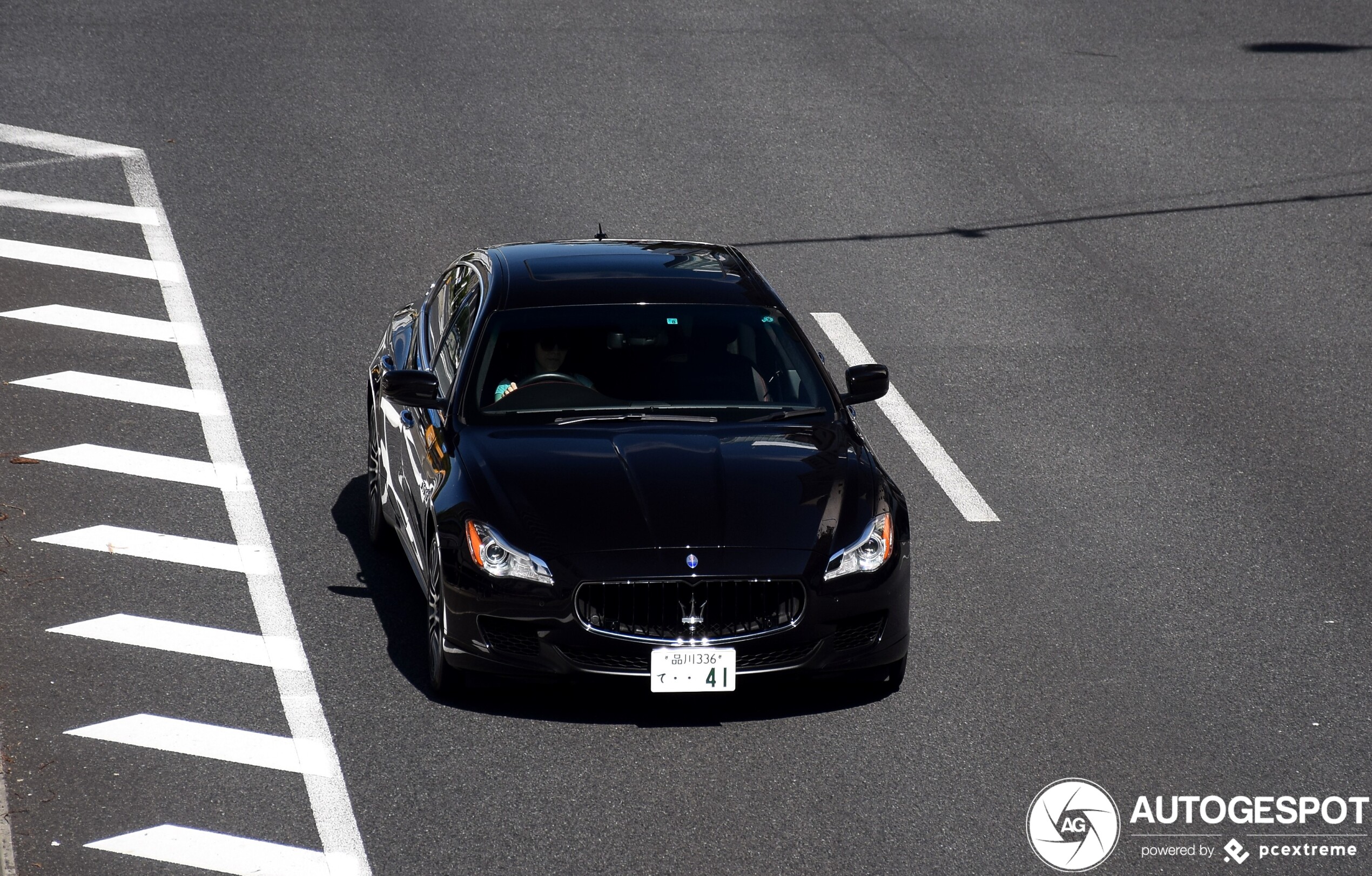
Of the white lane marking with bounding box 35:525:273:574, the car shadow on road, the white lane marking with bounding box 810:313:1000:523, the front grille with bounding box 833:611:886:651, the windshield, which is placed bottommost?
the white lane marking with bounding box 810:313:1000:523

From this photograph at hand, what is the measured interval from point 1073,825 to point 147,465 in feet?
20.9

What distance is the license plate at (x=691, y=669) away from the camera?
6.97 m

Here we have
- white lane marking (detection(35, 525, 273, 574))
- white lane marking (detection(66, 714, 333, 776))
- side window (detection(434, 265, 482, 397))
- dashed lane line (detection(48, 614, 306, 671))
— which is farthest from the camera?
white lane marking (detection(35, 525, 273, 574))

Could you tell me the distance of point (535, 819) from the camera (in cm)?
650

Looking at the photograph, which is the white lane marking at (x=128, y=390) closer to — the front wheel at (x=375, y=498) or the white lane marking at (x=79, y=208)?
the front wheel at (x=375, y=498)

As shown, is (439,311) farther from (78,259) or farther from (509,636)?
(78,259)

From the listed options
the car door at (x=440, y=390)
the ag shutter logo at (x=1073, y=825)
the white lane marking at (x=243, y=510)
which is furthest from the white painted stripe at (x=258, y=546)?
the ag shutter logo at (x=1073, y=825)

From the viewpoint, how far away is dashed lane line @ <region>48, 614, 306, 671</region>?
795 centimetres

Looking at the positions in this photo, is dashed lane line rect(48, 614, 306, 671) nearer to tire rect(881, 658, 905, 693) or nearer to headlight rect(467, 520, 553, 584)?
headlight rect(467, 520, 553, 584)

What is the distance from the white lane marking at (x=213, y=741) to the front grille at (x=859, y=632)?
7.20 ft

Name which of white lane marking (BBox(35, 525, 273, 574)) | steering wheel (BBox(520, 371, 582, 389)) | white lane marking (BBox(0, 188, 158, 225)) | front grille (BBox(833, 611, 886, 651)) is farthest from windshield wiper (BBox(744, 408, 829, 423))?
white lane marking (BBox(0, 188, 158, 225))

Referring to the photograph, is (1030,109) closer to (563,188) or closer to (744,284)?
(563,188)

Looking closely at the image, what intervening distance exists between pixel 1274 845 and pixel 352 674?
4.05 m

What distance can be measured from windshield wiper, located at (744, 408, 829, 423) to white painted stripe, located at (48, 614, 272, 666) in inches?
102
